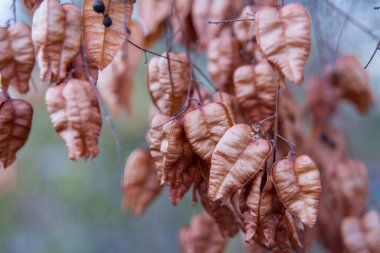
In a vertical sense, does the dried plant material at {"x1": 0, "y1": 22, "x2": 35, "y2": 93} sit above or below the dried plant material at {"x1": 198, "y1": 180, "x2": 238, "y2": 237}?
above

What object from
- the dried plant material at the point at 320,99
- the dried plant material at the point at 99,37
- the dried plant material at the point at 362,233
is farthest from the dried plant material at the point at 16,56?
the dried plant material at the point at 320,99

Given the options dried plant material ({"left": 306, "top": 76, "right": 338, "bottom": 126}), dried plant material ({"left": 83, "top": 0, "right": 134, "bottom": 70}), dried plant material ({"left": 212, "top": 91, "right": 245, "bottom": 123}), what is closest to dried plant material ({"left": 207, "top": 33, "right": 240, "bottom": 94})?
dried plant material ({"left": 212, "top": 91, "right": 245, "bottom": 123})

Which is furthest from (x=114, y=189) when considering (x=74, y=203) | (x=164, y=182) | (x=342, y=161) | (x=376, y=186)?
(x=164, y=182)

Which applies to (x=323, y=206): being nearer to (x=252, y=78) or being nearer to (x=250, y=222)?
(x=252, y=78)

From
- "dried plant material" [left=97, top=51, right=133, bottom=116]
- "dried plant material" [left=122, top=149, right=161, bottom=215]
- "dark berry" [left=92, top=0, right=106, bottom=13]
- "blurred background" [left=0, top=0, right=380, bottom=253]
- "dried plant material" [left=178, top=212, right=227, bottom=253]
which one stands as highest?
"dark berry" [left=92, top=0, right=106, bottom=13]

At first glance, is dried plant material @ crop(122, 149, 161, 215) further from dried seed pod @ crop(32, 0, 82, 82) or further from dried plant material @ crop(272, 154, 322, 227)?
dried plant material @ crop(272, 154, 322, 227)

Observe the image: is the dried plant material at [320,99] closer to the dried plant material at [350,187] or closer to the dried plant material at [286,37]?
the dried plant material at [350,187]

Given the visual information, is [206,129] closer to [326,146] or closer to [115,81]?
[115,81]
